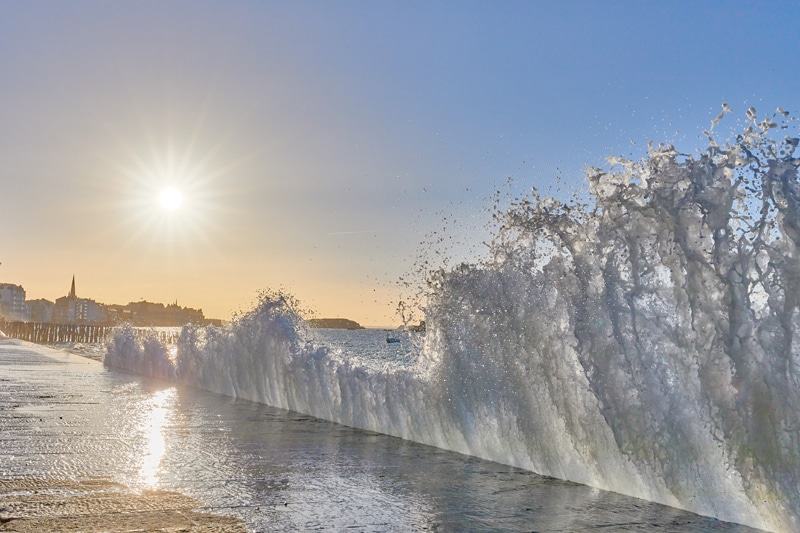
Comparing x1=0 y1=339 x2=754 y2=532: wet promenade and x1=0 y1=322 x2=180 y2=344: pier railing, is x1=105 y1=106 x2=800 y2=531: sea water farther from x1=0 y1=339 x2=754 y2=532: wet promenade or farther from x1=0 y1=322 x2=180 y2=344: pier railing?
x1=0 y1=322 x2=180 y2=344: pier railing

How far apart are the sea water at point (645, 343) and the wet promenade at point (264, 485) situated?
19.7 inches

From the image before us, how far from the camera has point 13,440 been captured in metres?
10.8

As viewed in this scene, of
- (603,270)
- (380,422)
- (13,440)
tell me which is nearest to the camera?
(603,270)

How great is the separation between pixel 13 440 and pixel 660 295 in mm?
9174

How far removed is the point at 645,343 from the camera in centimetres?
880

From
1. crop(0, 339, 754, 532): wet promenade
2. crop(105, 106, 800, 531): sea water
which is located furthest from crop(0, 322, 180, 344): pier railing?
crop(105, 106, 800, 531): sea water

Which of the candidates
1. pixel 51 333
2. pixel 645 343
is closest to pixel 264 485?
pixel 645 343

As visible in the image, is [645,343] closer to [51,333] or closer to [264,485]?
[264,485]

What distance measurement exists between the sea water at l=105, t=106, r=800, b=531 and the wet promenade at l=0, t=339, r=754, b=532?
1.64ft

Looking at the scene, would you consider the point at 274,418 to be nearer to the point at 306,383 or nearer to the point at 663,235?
the point at 306,383

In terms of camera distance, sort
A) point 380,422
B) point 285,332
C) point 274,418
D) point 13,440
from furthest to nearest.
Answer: point 285,332 → point 274,418 → point 380,422 → point 13,440

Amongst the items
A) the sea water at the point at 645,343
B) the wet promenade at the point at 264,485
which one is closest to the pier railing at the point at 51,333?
the wet promenade at the point at 264,485

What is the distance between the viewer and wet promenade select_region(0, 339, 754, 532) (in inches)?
276

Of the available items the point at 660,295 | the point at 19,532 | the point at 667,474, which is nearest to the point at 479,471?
the point at 667,474
